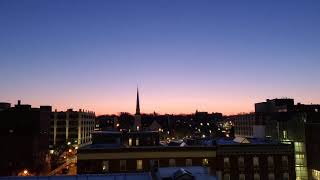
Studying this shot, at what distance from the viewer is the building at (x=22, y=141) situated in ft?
288

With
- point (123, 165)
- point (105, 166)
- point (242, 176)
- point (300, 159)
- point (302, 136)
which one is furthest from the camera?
point (302, 136)

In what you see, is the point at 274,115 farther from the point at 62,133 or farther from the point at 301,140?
the point at 62,133

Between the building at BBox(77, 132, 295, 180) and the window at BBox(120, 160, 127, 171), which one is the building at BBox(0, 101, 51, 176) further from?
the window at BBox(120, 160, 127, 171)

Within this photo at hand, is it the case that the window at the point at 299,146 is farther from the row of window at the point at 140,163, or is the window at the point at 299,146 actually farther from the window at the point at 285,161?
the row of window at the point at 140,163

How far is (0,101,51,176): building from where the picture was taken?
87.7m

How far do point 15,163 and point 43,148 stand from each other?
50.7ft

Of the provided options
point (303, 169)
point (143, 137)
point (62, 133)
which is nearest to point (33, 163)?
point (143, 137)

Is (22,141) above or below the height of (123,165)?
above

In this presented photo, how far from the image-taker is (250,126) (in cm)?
17025

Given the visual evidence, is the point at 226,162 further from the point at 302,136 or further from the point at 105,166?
the point at 105,166

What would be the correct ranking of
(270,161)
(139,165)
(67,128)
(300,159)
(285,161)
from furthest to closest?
(67,128) < (300,159) < (285,161) < (270,161) < (139,165)

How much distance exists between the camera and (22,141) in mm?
91125

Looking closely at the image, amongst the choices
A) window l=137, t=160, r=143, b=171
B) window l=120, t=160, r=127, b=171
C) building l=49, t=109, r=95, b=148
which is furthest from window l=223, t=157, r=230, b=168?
building l=49, t=109, r=95, b=148

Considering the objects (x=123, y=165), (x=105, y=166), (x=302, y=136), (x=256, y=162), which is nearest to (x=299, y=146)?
(x=302, y=136)
